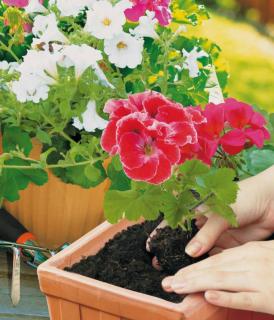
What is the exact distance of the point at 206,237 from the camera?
57.4 inches

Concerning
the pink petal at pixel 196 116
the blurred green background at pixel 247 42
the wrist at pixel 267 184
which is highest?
the pink petal at pixel 196 116

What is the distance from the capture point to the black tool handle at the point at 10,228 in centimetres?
181

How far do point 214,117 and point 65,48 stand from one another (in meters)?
0.28

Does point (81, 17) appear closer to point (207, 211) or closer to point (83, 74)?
point (83, 74)

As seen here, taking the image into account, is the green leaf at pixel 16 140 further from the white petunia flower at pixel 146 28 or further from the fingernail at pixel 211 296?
the fingernail at pixel 211 296

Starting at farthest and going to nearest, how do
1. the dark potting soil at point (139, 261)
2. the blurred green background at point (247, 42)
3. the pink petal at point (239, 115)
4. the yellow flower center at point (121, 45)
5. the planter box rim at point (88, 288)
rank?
1. the blurred green background at point (247, 42)
2. the yellow flower center at point (121, 45)
3. the pink petal at point (239, 115)
4. the dark potting soil at point (139, 261)
5. the planter box rim at point (88, 288)

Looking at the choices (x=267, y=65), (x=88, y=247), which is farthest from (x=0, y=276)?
(x=267, y=65)

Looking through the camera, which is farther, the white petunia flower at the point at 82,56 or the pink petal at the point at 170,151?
the white petunia flower at the point at 82,56

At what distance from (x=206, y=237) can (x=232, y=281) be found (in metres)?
0.12

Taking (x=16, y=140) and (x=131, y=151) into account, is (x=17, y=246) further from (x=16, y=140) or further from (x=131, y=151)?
(x=131, y=151)

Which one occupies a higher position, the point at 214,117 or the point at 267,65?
the point at 214,117

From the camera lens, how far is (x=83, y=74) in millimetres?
1576

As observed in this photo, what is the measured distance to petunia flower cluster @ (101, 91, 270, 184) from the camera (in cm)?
134

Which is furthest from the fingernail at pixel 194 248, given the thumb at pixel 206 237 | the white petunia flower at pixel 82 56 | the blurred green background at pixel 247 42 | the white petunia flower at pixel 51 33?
the blurred green background at pixel 247 42
